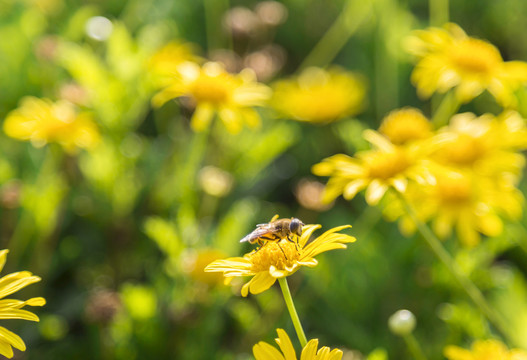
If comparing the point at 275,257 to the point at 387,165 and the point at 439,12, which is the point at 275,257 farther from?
the point at 439,12

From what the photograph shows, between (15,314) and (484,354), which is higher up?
(15,314)

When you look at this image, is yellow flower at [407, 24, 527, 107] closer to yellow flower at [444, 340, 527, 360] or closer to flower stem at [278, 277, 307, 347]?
yellow flower at [444, 340, 527, 360]

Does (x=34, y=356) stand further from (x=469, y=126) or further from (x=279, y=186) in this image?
(x=469, y=126)

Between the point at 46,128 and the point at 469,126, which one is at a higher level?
the point at 46,128

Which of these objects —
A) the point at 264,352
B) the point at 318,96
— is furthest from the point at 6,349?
the point at 318,96

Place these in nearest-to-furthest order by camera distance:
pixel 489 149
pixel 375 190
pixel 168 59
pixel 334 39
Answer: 1. pixel 375 190
2. pixel 489 149
3. pixel 168 59
4. pixel 334 39

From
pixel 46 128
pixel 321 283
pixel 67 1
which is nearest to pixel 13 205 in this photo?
pixel 46 128

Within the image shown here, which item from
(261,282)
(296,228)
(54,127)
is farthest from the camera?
(54,127)
